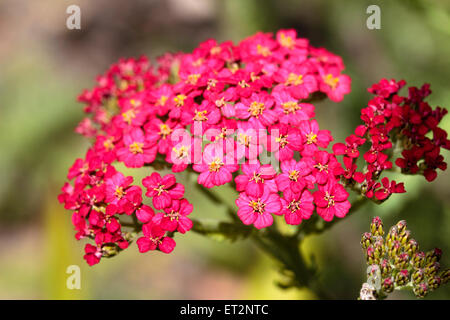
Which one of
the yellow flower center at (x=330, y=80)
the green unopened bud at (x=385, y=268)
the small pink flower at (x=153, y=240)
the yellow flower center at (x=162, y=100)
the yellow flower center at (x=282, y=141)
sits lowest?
the green unopened bud at (x=385, y=268)

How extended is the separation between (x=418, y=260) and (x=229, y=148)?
1032 millimetres

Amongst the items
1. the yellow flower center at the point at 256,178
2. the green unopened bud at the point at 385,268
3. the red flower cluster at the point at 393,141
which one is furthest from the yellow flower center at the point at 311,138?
the green unopened bud at the point at 385,268

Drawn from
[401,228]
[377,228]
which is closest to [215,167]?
[377,228]

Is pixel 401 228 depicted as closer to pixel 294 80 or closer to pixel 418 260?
pixel 418 260

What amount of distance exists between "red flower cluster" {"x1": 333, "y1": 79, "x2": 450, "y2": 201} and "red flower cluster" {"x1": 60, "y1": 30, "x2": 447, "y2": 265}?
1 cm

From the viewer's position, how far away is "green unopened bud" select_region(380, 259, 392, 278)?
211cm

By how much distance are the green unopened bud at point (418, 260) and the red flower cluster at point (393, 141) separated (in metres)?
0.30

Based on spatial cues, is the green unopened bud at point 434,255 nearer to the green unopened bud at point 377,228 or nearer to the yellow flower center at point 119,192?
the green unopened bud at point 377,228

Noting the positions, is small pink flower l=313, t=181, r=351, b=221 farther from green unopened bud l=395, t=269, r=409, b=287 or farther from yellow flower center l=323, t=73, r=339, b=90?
yellow flower center l=323, t=73, r=339, b=90

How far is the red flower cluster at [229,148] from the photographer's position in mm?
2141

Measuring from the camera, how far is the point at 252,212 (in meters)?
2.14

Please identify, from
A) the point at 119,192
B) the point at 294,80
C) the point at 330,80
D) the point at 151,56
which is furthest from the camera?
the point at 151,56

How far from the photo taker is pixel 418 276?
81.7 inches
